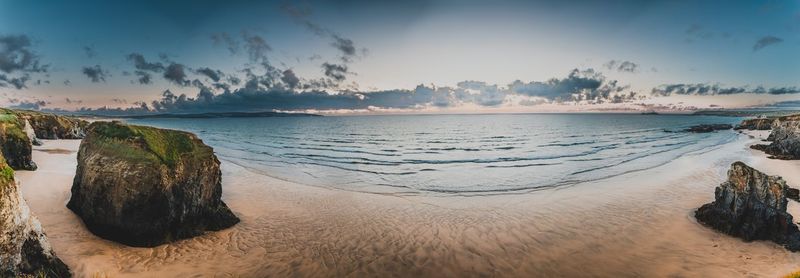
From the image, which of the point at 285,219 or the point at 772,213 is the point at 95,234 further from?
the point at 772,213

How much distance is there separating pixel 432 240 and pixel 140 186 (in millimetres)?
9335

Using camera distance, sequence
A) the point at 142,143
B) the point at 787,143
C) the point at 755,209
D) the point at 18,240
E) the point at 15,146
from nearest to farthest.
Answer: the point at 18,240 → the point at 142,143 → the point at 755,209 → the point at 15,146 → the point at 787,143

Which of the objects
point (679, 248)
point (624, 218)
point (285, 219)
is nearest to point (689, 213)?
point (624, 218)

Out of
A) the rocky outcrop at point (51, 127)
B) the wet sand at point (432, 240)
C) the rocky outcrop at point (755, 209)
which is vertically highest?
the rocky outcrop at point (51, 127)

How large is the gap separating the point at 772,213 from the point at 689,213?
364 cm

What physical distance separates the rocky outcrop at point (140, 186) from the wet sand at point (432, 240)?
441mm

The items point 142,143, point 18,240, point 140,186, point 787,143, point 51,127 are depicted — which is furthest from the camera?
point 51,127

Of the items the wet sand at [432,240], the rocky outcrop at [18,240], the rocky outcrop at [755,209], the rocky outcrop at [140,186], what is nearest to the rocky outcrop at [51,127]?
the wet sand at [432,240]

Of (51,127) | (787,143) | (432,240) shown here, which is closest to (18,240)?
(432,240)

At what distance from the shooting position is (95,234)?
10344 millimetres

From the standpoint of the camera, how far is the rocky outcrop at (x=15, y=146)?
17.6 meters

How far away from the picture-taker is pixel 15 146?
59.5 feet

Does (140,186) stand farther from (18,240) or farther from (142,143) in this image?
(18,240)

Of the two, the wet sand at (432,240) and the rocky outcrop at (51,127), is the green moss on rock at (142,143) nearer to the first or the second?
the wet sand at (432,240)
